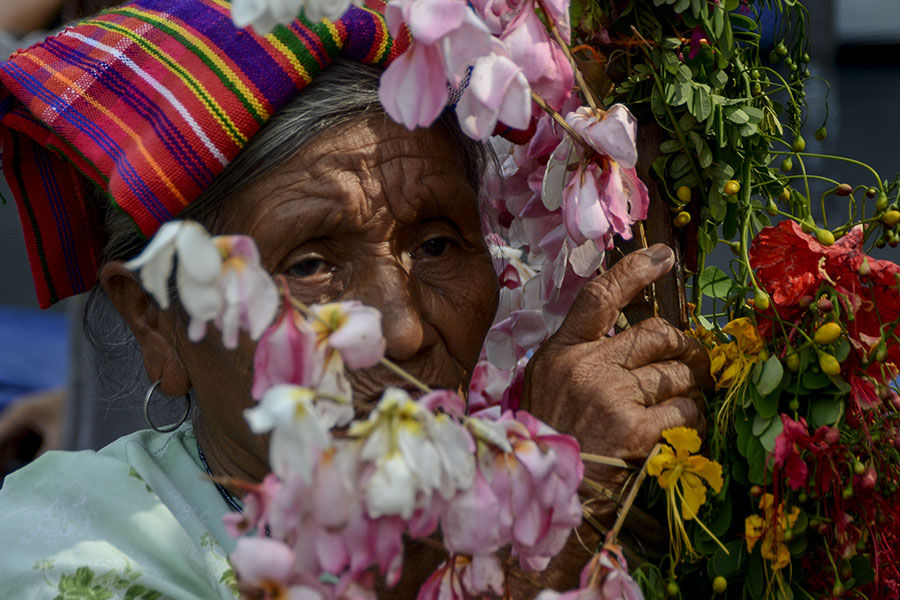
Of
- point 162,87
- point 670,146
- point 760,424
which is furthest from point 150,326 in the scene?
point 760,424

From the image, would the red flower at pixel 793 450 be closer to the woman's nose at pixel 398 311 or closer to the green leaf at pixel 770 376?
the green leaf at pixel 770 376

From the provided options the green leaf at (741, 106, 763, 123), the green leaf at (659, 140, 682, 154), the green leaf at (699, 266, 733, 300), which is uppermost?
the green leaf at (741, 106, 763, 123)

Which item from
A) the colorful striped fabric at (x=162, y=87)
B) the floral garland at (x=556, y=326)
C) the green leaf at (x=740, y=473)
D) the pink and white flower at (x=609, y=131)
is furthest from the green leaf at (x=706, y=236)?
the colorful striped fabric at (x=162, y=87)

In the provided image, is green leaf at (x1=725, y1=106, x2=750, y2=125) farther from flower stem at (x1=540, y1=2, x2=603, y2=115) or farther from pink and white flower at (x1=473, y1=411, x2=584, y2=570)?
pink and white flower at (x1=473, y1=411, x2=584, y2=570)

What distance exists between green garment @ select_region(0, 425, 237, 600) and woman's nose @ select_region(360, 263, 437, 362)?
0.37 metres

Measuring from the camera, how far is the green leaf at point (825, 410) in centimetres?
131

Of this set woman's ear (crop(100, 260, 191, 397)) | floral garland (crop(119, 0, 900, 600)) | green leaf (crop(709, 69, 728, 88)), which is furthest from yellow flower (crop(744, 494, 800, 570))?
woman's ear (crop(100, 260, 191, 397))

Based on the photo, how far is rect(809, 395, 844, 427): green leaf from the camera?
4.30 ft

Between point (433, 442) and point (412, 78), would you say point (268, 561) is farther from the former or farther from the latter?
point (412, 78)

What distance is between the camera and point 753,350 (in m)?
1.40

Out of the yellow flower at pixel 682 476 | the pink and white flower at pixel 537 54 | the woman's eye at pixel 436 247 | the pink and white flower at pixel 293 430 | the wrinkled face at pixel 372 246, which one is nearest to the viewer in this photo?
the pink and white flower at pixel 293 430

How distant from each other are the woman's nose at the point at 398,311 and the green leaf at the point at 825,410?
53cm

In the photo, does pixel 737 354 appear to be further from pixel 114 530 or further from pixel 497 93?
pixel 114 530

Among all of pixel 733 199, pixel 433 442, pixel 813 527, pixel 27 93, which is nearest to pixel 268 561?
pixel 433 442
